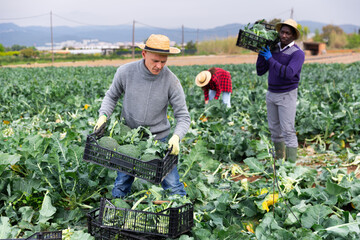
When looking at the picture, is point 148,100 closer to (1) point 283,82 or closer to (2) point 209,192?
(2) point 209,192

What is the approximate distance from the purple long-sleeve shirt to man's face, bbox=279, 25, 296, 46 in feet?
0.31

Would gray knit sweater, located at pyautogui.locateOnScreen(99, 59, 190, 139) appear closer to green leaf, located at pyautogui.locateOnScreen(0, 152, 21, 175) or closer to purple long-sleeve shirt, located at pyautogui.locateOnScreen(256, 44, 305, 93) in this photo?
green leaf, located at pyautogui.locateOnScreen(0, 152, 21, 175)

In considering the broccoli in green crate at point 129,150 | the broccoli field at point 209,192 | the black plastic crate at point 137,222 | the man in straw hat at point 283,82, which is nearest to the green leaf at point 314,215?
the broccoli field at point 209,192

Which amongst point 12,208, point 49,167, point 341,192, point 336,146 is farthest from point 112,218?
point 336,146

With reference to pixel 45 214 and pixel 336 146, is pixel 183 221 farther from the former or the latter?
pixel 336 146

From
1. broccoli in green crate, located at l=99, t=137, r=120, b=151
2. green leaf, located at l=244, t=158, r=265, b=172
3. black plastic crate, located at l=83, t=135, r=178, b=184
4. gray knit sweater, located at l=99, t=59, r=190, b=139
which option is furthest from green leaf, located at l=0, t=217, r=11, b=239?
green leaf, located at l=244, t=158, r=265, b=172

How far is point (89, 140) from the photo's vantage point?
110 inches

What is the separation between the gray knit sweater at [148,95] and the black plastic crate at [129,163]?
Result: 53cm

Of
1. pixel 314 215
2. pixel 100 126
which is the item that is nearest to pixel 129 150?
pixel 100 126

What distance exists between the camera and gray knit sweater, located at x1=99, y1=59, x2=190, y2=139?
10.5 feet

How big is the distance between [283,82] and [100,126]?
101 inches

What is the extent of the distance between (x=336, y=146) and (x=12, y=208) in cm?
472

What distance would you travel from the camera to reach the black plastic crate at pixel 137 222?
253cm

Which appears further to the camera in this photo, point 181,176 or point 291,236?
point 181,176
